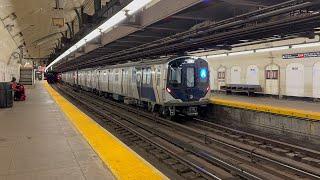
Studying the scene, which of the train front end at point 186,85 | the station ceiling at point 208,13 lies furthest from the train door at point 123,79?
the train front end at point 186,85

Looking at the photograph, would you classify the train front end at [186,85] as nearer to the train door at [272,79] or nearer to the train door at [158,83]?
the train door at [158,83]

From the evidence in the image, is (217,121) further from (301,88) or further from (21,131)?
(21,131)

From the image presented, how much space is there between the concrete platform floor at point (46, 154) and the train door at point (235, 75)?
16202 mm

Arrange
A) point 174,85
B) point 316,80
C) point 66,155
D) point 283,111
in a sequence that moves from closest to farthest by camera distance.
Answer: point 66,155 → point 283,111 → point 174,85 → point 316,80

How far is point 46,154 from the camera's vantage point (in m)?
6.55

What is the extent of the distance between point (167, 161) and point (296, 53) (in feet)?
42.2

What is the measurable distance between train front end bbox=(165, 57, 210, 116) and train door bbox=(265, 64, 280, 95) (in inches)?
265

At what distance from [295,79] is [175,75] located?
25.9ft

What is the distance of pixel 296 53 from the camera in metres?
19.0

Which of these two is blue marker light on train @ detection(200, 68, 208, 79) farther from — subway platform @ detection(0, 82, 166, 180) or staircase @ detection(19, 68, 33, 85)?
staircase @ detection(19, 68, 33, 85)

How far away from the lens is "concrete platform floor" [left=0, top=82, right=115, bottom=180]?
5168mm

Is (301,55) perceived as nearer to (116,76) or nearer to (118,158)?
(116,76)

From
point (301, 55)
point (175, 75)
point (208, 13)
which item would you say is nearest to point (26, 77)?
point (175, 75)

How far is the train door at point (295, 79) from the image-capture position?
62.2 feet
